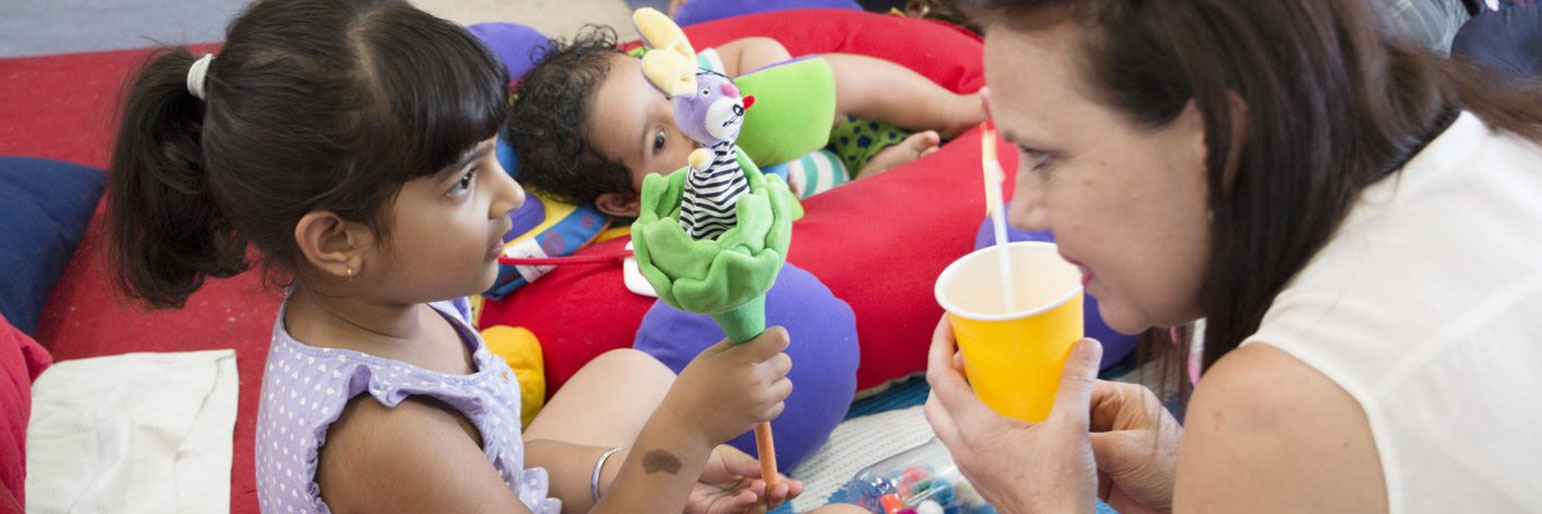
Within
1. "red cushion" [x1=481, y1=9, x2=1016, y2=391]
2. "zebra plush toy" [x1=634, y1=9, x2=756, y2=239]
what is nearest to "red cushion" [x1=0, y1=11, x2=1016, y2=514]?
"red cushion" [x1=481, y1=9, x2=1016, y2=391]

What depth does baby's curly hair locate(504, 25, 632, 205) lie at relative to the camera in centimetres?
178

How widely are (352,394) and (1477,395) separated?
859 mm

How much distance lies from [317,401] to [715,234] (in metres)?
0.39

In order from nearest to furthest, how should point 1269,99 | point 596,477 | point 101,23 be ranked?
point 1269,99, point 596,477, point 101,23

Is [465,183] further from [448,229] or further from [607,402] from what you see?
[607,402]

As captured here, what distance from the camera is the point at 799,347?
1.57 meters

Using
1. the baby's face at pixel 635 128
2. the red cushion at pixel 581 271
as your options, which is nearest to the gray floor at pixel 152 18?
the red cushion at pixel 581 271

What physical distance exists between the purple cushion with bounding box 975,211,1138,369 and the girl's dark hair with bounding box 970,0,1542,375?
76cm

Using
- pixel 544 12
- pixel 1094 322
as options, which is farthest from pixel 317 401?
pixel 544 12

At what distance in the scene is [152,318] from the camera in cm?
210

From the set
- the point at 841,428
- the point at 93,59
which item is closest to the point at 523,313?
the point at 841,428

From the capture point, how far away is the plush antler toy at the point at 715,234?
3.12ft

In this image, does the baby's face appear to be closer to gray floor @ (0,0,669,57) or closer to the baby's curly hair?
the baby's curly hair

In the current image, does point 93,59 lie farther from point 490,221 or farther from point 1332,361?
point 1332,361
